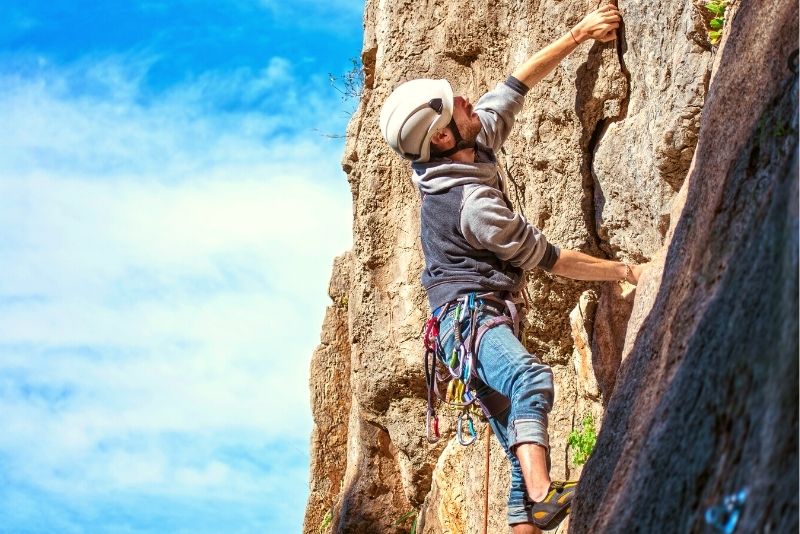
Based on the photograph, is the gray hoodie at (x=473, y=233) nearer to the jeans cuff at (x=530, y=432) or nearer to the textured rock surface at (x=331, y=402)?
the jeans cuff at (x=530, y=432)

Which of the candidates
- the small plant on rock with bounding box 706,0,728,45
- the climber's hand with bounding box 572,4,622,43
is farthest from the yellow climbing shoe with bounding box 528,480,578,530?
the climber's hand with bounding box 572,4,622,43

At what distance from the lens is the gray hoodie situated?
5.55m

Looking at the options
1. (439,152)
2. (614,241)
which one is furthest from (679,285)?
(614,241)

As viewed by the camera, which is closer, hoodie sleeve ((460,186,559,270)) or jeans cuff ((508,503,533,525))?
jeans cuff ((508,503,533,525))

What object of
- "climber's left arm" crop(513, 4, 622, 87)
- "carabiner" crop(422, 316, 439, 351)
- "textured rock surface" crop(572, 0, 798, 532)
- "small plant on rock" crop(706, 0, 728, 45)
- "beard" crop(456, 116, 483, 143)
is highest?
"climber's left arm" crop(513, 4, 622, 87)

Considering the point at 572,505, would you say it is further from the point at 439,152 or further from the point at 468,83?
the point at 468,83

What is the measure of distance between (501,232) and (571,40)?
1629 millimetres

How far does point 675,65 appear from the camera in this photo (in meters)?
6.05

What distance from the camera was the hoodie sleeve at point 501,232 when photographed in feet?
18.1

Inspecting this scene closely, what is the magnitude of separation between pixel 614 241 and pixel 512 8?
2.25 meters

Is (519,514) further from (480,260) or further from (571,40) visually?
(571,40)

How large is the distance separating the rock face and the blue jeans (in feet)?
1.45

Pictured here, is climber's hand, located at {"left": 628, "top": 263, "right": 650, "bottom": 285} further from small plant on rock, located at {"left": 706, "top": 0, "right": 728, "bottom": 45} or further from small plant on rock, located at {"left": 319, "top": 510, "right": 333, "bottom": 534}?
small plant on rock, located at {"left": 319, "top": 510, "right": 333, "bottom": 534}

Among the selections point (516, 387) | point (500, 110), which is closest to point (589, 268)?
point (516, 387)
